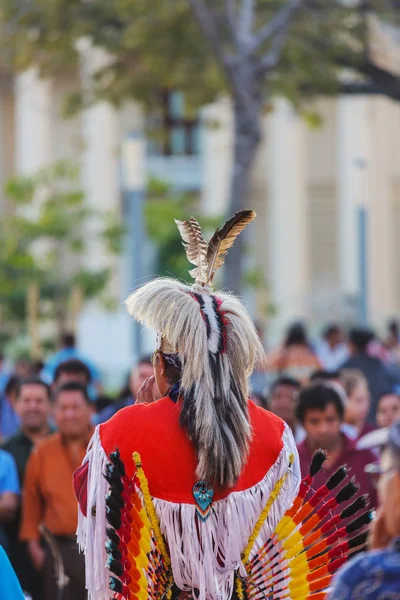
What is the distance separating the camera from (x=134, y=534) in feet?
13.5

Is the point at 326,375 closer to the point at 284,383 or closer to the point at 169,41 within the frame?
the point at 284,383

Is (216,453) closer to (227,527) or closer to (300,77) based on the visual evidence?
(227,527)

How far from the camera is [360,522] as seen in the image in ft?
13.9

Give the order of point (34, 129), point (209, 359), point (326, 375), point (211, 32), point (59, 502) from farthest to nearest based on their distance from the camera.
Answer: point (34, 129) < point (211, 32) < point (326, 375) < point (59, 502) < point (209, 359)

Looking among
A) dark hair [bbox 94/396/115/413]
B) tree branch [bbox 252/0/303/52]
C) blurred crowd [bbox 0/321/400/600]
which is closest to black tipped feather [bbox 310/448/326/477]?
blurred crowd [bbox 0/321/400/600]

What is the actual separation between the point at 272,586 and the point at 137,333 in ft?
38.1

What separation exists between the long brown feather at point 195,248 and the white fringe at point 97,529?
62 cm

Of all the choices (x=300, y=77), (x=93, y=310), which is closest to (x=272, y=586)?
(x=300, y=77)

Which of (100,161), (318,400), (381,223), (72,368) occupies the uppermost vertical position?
(100,161)

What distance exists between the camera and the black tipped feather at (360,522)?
13.9 feet

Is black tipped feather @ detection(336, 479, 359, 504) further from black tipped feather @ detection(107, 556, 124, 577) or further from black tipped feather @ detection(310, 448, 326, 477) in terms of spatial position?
black tipped feather @ detection(107, 556, 124, 577)

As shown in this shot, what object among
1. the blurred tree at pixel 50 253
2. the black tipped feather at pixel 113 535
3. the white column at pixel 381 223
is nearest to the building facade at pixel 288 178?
the white column at pixel 381 223

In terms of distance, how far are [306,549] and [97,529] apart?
68 centimetres

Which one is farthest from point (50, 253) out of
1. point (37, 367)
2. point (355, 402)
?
point (355, 402)
